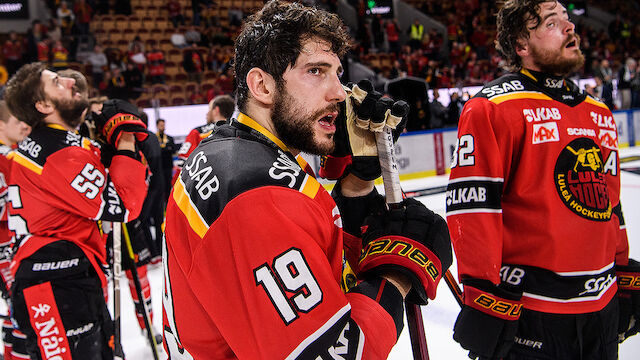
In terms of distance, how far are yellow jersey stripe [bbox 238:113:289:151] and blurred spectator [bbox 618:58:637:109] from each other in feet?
46.9

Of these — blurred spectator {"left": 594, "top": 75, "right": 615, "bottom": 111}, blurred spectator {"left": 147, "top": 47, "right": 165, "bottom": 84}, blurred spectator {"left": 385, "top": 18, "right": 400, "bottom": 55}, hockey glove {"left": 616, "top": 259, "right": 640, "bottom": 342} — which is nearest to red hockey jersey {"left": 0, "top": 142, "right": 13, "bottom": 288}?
hockey glove {"left": 616, "top": 259, "right": 640, "bottom": 342}

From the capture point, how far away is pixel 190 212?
1.02 meters

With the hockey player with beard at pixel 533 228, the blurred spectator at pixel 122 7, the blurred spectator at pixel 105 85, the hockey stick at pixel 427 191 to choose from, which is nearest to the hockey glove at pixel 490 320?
the hockey player with beard at pixel 533 228

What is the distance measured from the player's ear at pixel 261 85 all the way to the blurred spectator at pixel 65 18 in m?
13.0

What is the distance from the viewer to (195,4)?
14.1 m

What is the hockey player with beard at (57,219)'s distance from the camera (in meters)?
2.26

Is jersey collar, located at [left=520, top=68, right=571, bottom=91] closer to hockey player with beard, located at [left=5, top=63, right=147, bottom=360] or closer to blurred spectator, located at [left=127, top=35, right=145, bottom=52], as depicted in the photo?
hockey player with beard, located at [left=5, top=63, right=147, bottom=360]

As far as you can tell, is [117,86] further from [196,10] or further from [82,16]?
[196,10]

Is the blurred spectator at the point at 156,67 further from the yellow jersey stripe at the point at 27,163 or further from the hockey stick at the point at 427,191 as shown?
the yellow jersey stripe at the point at 27,163

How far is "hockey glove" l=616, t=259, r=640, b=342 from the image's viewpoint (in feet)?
6.07

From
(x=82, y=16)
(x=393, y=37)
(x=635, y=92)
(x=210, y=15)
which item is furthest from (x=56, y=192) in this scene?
(x=393, y=37)

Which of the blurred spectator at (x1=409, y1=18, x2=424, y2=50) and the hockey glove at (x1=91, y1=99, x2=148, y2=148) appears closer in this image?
the hockey glove at (x1=91, y1=99, x2=148, y2=148)

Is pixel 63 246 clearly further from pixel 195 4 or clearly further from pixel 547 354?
pixel 195 4

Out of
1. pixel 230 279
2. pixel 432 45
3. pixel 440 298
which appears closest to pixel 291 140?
pixel 230 279
